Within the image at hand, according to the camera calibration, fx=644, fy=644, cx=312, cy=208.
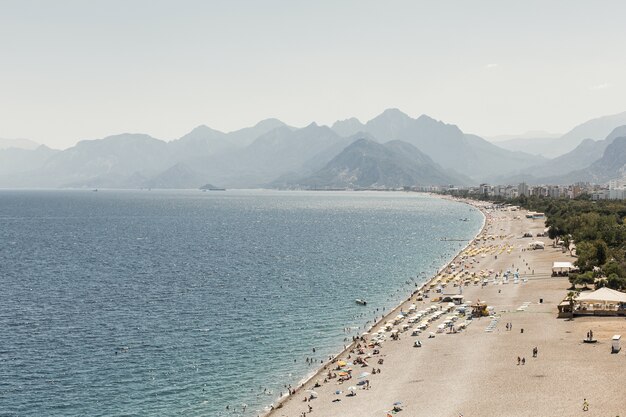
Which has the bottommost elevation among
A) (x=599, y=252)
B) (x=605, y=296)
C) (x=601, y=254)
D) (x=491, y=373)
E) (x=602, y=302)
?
(x=491, y=373)

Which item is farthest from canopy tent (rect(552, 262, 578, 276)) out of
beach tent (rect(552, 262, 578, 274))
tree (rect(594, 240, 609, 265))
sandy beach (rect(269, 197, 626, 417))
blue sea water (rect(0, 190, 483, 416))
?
sandy beach (rect(269, 197, 626, 417))

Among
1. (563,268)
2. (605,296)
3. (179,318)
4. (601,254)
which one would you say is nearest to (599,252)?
(601,254)

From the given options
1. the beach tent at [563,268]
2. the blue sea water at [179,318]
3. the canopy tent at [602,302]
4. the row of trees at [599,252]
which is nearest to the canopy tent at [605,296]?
the canopy tent at [602,302]

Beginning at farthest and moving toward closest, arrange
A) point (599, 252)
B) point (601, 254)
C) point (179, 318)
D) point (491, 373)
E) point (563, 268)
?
point (563, 268) < point (599, 252) < point (601, 254) < point (179, 318) < point (491, 373)

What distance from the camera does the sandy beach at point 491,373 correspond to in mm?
43656

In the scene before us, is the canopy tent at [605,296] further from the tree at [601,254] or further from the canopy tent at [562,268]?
the canopy tent at [562,268]

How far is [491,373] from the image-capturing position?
50438 millimetres

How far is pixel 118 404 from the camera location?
4588cm

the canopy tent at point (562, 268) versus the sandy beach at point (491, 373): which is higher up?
the canopy tent at point (562, 268)

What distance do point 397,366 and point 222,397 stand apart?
15141 millimetres

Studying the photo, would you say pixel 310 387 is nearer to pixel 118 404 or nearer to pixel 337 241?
pixel 118 404

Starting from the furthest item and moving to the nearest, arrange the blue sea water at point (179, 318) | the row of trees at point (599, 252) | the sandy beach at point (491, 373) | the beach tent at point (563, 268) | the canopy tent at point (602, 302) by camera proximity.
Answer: the beach tent at point (563, 268), the row of trees at point (599, 252), the canopy tent at point (602, 302), the blue sea water at point (179, 318), the sandy beach at point (491, 373)

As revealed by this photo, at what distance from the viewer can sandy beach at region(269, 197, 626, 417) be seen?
143 ft

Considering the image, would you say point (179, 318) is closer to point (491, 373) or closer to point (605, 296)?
point (491, 373)
